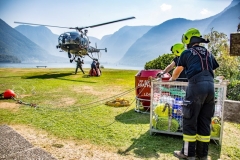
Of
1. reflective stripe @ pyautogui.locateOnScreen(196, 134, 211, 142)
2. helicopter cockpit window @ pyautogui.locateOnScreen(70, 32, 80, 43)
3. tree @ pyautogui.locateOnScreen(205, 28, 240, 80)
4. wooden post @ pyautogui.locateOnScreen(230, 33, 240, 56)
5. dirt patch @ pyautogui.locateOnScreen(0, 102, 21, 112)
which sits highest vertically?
helicopter cockpit window @ pyautogui.locateOnScreen(70, 32, 80, 43)

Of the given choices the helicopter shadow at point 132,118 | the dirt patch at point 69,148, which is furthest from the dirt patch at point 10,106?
the helicopter shadow at point 132,118

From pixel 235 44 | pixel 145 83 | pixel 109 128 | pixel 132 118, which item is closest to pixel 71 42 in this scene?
pixel 145 83

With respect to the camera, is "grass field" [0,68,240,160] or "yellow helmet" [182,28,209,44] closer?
"yellow helmet" [182,28,209,44]

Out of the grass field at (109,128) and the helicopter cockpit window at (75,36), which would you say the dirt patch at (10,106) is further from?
the helicopter cockpit window at (75,36)

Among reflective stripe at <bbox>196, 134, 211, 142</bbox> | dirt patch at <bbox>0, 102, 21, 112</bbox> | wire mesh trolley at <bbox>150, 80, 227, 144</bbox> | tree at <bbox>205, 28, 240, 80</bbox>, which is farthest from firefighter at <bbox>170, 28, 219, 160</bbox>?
tree at <bbox>205, 28, 240, 80</bbox>

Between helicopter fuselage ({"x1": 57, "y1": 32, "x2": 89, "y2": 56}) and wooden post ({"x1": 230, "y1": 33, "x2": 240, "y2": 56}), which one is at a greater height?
helicopter fuselage ({"x1": 57, "y1": 32, "x2": 89, "y2": 56})

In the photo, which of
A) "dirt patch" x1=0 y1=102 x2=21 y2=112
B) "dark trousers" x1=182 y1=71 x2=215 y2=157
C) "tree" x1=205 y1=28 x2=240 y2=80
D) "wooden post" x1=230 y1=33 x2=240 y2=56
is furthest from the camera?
"tree" x1=205 y1=28 x2=240 y2=80

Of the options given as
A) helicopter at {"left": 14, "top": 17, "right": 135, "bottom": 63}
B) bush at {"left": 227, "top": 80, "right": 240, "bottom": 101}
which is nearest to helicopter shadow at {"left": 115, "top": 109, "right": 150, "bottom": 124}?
bush at {"left": 227, "top": 80, "right": 240, "bottom": 101}

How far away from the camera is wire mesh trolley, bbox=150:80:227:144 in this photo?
438 cm

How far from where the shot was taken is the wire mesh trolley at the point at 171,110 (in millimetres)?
4379

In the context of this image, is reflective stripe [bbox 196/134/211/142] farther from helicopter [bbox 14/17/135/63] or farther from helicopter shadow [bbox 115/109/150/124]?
helicopter [bbox 14/17/135/63]

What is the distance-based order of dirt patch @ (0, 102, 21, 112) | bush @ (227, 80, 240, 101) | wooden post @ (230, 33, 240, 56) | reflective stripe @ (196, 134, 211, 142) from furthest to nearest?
bush @ (227, 80, 240, 101) < dirt patch @ (0, 102, 21, 112) < reflective stripe @ (196, 134, 211, 142) < wooden post @ (230, 33, 240, 56)

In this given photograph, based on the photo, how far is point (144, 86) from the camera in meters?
6.86

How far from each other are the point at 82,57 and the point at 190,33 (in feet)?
78.8
